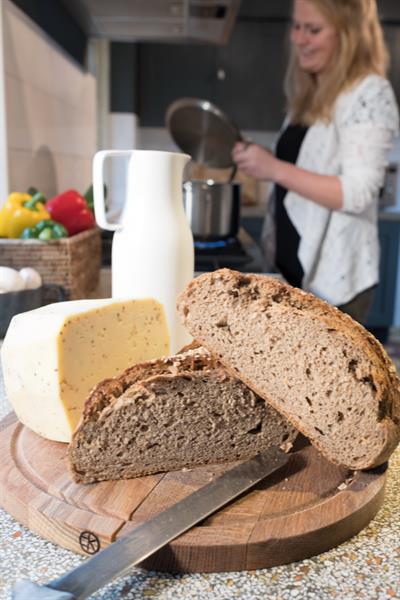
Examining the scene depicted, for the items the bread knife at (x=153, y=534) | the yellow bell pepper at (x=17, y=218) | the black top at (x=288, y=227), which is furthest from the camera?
the black top at (x=288, y=227)

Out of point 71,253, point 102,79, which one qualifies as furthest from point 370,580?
point 102,79

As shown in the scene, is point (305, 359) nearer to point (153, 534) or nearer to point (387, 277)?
point (153, 534)

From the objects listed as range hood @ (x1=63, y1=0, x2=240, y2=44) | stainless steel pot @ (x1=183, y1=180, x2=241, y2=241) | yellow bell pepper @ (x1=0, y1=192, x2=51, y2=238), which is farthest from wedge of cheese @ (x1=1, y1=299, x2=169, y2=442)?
range hood @ (x1=63, y1=0, x2=240, y2=44)

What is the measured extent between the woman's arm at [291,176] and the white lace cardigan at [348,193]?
0.12ft

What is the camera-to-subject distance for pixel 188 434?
733mm

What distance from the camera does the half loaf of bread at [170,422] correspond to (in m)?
0.69

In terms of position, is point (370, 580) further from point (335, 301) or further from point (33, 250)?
point (335, 301)

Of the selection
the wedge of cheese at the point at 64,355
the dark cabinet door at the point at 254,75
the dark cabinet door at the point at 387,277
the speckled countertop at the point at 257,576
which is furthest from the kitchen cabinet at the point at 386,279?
the speckled countertop at the point at 257,576

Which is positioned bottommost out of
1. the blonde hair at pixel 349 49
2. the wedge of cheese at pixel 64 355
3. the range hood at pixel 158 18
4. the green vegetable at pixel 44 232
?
the wedge of cheese at pixel 64 355

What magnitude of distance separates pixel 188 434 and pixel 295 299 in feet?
0.71

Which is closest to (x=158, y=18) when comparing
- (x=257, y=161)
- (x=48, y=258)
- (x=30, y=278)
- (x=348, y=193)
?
(x=257, y=161)

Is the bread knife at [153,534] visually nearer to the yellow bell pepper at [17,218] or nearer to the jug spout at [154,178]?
the jug spout at [154,178]

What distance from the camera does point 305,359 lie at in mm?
669

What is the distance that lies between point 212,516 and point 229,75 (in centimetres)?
421
